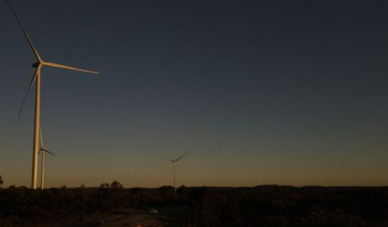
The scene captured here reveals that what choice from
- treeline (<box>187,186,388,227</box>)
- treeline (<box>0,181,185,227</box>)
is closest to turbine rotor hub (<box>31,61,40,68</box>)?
treeline (<box>0,181,185,227</box>)

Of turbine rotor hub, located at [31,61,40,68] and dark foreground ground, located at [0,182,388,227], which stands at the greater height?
turbine rotor hub, located at [31,61,40,68]

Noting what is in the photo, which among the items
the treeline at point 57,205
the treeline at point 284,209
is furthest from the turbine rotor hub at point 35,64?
the treeline at point 284,209

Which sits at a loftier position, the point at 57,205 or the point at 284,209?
the point at 57,205

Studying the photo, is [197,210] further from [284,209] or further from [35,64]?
[35,64]

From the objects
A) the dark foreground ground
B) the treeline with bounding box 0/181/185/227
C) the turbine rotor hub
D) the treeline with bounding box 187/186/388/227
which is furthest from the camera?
the turbine rotor hub

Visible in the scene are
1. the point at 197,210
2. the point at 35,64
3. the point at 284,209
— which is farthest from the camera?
the point at 35,64

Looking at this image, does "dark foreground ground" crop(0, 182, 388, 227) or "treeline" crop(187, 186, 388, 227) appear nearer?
"treeline" crop(187, 186, 388, 227)

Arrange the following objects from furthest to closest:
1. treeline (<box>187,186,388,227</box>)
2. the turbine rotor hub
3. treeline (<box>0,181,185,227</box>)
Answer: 1. the turbine rotor hub
2. treeline (<box>0,181,185,227</box>)
3. treeline (<box>187,186,388,227</box>)

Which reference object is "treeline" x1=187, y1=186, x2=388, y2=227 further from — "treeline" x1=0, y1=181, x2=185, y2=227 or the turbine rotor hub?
the turbine rotor hub

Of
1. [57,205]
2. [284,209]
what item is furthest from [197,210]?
[57,205]

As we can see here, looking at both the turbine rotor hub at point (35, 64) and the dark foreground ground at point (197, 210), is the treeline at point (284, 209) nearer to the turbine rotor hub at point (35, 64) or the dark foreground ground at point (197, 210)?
the dark foreground ground at point (197, 210)
